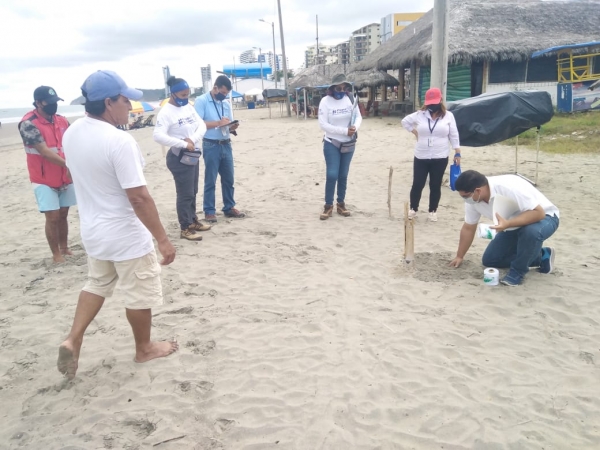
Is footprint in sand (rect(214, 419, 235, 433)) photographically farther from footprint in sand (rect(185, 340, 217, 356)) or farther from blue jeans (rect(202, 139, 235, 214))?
blue jeans (rect(202, 139, 235, 214))

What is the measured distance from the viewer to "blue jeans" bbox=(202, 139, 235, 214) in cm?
600

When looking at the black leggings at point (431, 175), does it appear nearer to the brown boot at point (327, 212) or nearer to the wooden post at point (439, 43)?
the brown boot at point (327, 212)

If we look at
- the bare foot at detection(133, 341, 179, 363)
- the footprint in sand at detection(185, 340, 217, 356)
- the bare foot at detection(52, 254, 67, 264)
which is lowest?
the footprint in sand at detection(185, 340, 217, 356)

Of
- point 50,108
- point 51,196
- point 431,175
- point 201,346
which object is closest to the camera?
point 201,346

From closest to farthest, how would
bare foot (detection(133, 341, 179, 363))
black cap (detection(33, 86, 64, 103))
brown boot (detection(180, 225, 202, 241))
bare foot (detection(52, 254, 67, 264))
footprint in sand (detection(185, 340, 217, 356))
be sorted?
bare foot (detection(133, 341, 179, 363)) → footprint in sand (detection(185, 340, 217, 356)) → black cap (detection(33, 86, 64, 103)) → bare foot (detection(52, 254, 67, 264)) → brown boot (detection(180, 225, 202, 241))

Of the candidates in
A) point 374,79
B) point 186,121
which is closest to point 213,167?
point 186,121

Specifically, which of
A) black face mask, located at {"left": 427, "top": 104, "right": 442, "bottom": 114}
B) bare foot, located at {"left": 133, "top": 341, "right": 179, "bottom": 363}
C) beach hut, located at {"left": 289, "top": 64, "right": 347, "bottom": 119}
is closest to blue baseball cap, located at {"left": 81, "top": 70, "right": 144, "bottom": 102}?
bare foot, located at {"left": 133, "top": 341, "right": 179, "bottom": 363}

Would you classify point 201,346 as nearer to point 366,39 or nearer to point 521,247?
point 521,247

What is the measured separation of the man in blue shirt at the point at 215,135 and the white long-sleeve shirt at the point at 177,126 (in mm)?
413

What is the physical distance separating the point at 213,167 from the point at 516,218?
3.71 meters

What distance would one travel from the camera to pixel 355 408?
8.77 feet

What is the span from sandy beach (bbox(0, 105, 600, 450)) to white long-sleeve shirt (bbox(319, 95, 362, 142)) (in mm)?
1237

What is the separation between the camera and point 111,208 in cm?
272

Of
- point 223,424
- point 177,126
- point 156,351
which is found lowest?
point 223,424
